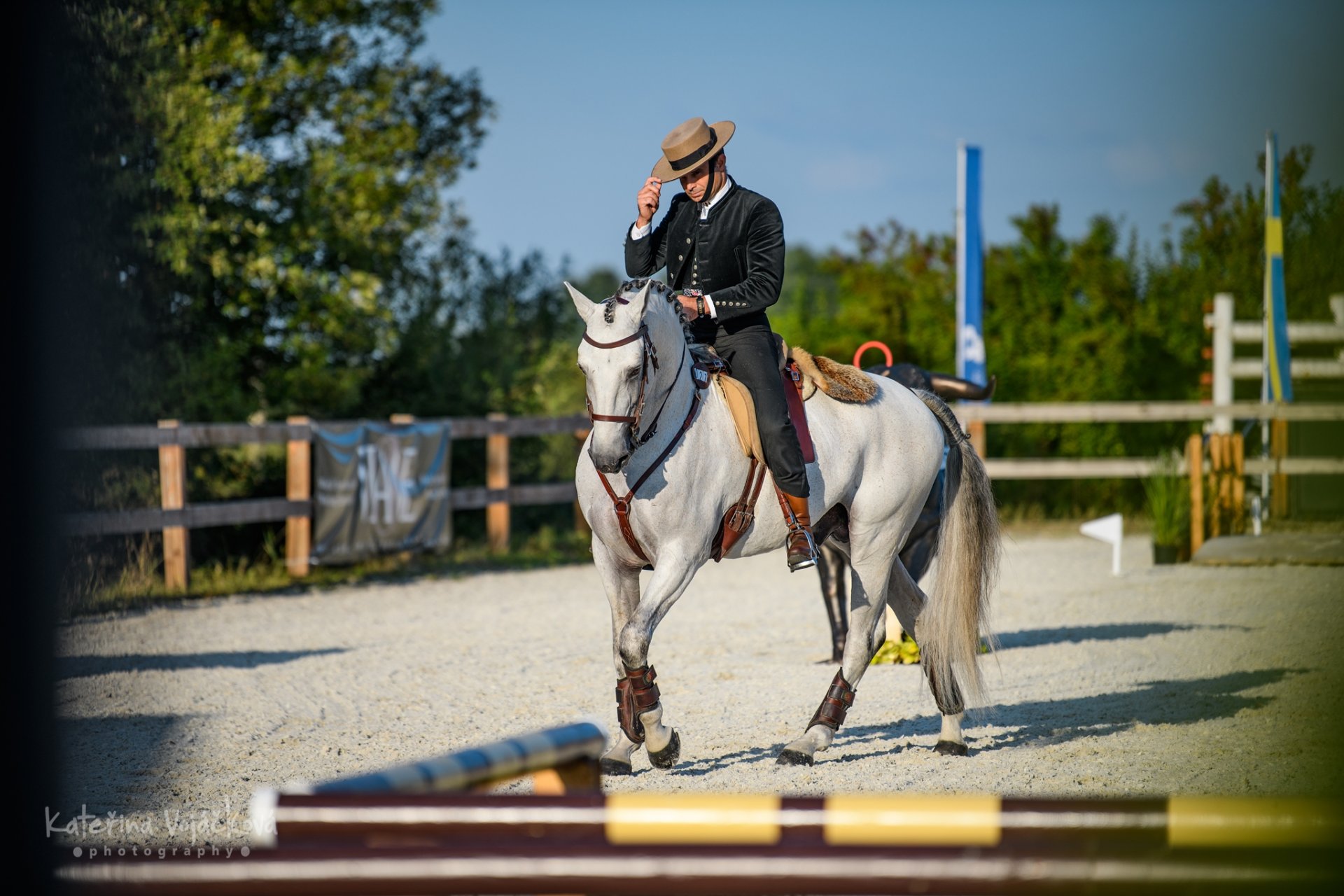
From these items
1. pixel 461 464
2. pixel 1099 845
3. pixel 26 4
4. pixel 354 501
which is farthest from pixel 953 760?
pixel 461 464

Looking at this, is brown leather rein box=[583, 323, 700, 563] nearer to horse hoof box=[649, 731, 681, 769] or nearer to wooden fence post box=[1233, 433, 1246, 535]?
horse hoof box=[649, 731, 681, 769]

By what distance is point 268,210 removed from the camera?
1498 centimetres

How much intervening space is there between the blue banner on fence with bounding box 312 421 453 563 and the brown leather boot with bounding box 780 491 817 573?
27.7ft

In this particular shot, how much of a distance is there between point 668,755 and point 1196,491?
32.2ft

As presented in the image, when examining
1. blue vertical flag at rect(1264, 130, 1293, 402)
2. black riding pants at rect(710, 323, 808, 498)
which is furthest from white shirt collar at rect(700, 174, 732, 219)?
blue vertical flag at rect(1264, 130, 1293, 402)

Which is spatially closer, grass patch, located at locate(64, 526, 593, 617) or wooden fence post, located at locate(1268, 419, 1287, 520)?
grass patch, located at locate(64, 526, 593, 617)

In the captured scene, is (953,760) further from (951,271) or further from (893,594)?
(951,271)

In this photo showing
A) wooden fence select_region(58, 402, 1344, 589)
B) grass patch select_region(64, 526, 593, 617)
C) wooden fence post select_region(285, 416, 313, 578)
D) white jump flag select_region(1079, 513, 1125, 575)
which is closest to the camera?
grass patch select_region(64, 526, 593, 617)

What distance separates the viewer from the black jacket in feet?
17.3

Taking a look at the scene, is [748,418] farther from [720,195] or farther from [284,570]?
[284,570]

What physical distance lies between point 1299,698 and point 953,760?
2.46 m

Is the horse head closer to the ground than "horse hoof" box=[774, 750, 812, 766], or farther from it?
farther from it

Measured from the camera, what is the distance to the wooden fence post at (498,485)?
14.7m

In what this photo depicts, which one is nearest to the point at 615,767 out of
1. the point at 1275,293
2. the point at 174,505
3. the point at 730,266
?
the point at 730,266
